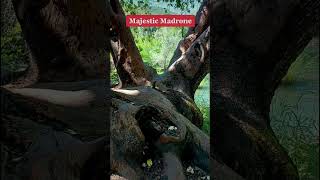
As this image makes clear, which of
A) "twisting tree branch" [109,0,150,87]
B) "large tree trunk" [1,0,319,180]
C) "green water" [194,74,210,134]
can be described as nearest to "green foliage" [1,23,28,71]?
"large tree trunk" [1,0,319,180]

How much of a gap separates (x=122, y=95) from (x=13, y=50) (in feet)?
2.81

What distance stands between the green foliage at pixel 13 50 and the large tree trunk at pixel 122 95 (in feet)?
0.22

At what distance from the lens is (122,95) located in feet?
11.3

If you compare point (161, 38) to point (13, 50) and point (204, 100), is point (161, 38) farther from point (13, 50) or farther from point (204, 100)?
point (13, 50)

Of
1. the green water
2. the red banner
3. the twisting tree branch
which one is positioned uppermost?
the red banner

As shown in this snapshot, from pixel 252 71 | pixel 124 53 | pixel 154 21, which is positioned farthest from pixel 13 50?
pixel 252 71

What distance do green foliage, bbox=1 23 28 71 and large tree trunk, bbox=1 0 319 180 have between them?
7cm

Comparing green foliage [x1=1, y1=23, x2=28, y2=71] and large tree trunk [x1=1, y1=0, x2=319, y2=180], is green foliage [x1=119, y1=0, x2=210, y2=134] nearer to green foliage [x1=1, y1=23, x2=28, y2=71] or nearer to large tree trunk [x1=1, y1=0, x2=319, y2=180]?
large tree trunk [x1=1, y1=0, x2=319, y2=180]

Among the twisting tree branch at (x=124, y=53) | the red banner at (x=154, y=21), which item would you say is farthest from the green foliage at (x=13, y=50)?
the red banner at (x=154, y=21)

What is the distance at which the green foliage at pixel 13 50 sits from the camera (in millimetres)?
3270

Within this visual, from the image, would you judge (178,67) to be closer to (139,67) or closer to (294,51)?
(139,67)

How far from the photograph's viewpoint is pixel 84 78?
3.41 metres

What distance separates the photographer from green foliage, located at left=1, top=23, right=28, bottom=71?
327cm

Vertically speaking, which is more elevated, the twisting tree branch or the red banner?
the red banner
